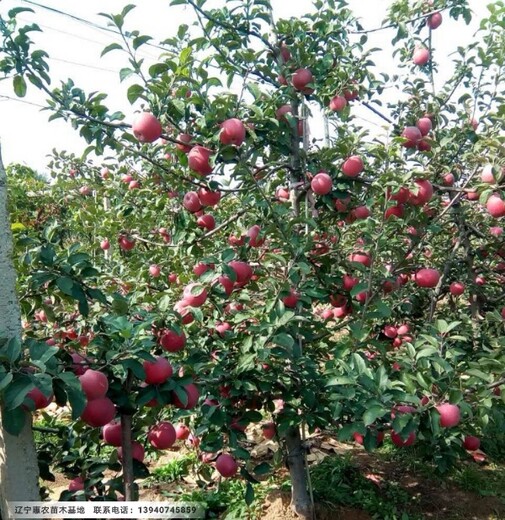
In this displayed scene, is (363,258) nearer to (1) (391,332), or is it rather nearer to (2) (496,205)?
(2) (496,205)

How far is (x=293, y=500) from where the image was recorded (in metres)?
2.60

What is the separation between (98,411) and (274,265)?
112 cm

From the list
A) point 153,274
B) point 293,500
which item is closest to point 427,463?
point 293,500

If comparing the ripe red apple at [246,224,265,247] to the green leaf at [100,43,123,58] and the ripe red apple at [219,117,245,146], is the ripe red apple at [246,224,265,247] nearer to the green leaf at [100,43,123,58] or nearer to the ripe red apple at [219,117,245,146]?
the ripe red apple at [219,117,245,146]

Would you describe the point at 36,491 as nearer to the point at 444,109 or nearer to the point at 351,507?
the point at 351,507

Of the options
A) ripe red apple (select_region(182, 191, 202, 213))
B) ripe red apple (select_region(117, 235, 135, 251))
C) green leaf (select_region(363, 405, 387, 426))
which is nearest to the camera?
green leaf (select_region(363, 405, 387, 426))

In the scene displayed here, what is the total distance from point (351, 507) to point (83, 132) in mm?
2157

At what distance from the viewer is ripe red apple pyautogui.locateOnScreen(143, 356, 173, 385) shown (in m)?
1.50

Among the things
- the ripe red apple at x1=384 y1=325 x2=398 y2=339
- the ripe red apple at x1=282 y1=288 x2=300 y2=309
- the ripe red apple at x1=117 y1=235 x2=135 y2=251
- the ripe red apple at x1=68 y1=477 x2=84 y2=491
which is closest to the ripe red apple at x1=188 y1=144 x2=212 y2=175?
the ripe red apple at x1=282 y1=288 x2=300 y2=309

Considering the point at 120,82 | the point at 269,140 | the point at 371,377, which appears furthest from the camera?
the point at 269,140

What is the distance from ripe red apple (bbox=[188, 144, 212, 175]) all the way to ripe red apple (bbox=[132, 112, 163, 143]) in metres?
0.15

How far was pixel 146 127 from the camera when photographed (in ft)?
6.40

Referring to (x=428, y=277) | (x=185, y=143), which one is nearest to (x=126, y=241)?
(x=185, y=143)

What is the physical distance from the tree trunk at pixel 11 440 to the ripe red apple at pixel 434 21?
277 centimetres
